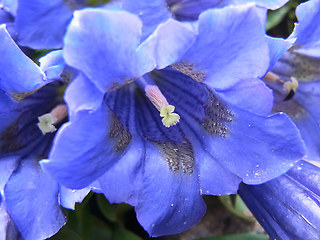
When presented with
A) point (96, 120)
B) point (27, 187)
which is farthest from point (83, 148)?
point (27, 187)

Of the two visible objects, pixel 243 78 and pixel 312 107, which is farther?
pixel 312 107

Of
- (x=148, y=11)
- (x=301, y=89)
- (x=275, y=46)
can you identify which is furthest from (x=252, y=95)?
(x=301, y=89)

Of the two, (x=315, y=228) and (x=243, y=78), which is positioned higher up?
(x=243, y=78)

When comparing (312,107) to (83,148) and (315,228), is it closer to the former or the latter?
(315,228)

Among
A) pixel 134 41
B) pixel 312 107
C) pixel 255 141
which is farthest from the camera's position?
pixel 312 107

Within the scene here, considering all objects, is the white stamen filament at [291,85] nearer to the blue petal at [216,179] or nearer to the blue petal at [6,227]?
the blue petal at [216,179]

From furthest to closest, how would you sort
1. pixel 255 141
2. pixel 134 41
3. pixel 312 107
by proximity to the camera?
pixel 312 107, pixel 255 141, pixel 134 41

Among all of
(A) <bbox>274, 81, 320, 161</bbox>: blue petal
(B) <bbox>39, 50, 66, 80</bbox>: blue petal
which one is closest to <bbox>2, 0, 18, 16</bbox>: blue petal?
(B) <bbox>39, 50, 66, 80</bbox>: blue petal

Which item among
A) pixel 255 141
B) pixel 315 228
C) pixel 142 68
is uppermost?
pixel 142 68

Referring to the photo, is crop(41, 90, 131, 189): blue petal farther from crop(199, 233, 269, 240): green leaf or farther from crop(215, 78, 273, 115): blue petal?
crop(199, 233, 269, 240): green leaf
